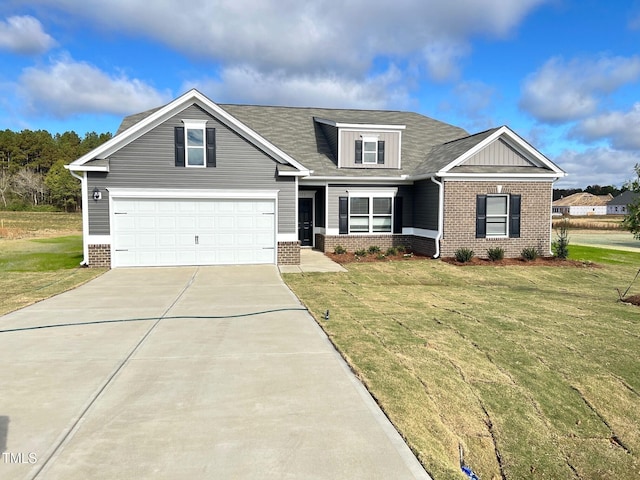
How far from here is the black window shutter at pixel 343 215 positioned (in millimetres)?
19672

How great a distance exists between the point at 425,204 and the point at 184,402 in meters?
15.7

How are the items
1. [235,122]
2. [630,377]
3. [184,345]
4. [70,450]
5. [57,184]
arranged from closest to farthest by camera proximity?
[70,450] < [630,377] < [184,345] < [235,122] < [57,184]

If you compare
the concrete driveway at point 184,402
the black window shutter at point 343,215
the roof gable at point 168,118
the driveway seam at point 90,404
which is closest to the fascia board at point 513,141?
the black window shutter at point 343,215

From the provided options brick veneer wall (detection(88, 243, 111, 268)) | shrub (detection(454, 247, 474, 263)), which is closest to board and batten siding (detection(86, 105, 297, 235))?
brick veneer wall (detection(88, 243, 111, 268))

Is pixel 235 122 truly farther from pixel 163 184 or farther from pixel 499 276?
pixel 499 276

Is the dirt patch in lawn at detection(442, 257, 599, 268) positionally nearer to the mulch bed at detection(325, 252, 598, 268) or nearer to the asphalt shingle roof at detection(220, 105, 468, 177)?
the mulch bed at detection(325, 252, 598, 268)

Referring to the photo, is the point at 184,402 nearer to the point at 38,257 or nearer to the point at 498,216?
the point at 498,216

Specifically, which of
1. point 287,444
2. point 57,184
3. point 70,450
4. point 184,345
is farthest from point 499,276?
point 57,184

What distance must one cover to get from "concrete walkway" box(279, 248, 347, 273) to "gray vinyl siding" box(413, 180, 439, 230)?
169 inches

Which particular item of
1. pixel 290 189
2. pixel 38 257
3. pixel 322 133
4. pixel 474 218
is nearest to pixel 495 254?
pixel 474 218

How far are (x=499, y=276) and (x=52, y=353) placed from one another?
1269 centimetres

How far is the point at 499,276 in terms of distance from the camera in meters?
15.0

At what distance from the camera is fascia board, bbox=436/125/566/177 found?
17.8m

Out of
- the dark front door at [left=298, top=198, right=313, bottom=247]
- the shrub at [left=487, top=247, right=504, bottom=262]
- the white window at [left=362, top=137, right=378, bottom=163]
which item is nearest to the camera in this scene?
the shrub at [left=487, top=247, right=504, bottom=262]
